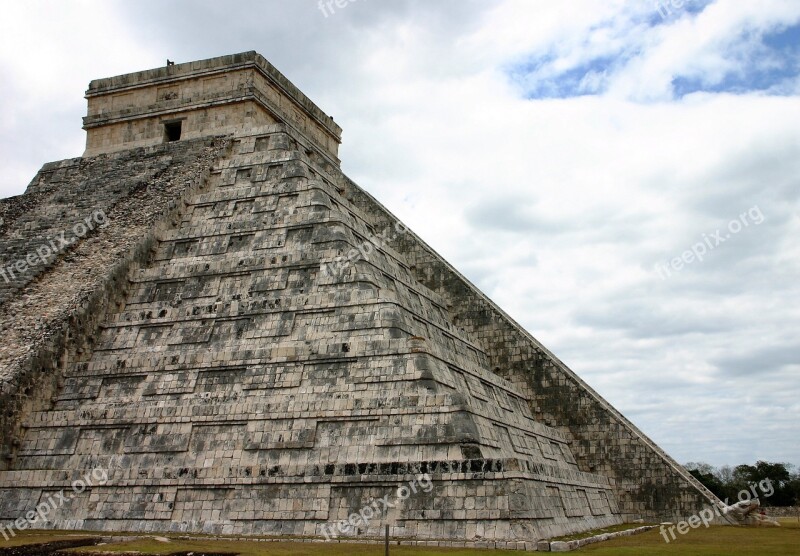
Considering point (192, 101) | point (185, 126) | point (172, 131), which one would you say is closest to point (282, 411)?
point (185, 126)

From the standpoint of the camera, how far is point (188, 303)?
52.5 ft

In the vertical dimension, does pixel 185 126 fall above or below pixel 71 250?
above

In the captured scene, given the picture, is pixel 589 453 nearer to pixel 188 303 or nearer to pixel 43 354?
pixel 188 303

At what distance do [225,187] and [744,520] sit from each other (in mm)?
13713

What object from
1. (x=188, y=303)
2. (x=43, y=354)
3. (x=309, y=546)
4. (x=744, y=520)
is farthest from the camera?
(x=744, y=520)

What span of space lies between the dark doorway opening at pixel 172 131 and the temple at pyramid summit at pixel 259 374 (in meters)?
0.17

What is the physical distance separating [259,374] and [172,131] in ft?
34.9

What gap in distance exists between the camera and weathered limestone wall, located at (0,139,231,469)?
14648 mm

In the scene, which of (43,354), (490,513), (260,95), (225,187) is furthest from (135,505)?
(260,95)

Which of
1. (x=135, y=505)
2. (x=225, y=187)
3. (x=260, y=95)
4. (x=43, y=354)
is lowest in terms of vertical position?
(x=135, y=505)

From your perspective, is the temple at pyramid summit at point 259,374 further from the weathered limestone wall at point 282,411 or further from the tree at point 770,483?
the tree at point 770,483

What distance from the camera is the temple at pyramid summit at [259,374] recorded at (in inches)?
490

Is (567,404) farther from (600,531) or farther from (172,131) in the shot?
(172,131)

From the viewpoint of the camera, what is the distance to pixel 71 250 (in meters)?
17.9
